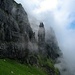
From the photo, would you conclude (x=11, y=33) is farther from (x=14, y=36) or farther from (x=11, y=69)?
(x=11, y=69)

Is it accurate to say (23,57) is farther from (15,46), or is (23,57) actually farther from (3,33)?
(3,33)

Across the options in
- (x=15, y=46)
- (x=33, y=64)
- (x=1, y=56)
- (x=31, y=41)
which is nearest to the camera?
(x=1, y=56)

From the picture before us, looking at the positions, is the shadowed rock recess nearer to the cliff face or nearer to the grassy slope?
the cliff face

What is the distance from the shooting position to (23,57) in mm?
143625

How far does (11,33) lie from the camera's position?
13888 centimetres

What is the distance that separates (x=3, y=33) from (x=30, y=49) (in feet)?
97.8

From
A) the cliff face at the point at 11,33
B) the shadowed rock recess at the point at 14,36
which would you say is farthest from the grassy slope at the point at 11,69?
the shadowed rock recess at the point at 14,36

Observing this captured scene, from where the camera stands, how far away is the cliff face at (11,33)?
13265cm

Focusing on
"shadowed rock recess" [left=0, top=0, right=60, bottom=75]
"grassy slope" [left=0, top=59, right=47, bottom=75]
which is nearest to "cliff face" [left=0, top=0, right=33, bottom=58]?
"shadowed rock recess" [left=0, top=0, right=60, bottom=75]

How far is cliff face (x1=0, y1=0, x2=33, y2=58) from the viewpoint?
5222 inches

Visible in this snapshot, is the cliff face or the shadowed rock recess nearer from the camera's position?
the cliff face

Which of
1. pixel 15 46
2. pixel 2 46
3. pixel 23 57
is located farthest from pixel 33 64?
pixel 2 46

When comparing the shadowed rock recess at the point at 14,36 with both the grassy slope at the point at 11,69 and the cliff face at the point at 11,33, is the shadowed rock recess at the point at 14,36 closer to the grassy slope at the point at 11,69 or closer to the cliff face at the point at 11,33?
the cliff face at the point at 11,33

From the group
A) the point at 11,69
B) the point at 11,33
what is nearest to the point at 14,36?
the point at 11,33
